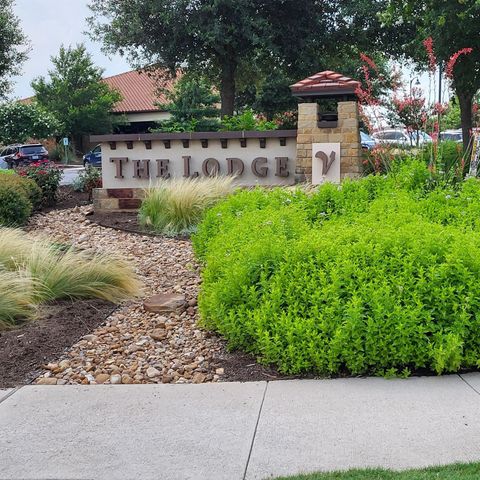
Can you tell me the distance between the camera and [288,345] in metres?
4.60

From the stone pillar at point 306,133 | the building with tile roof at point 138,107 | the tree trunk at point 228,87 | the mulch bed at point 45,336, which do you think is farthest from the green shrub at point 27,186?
the building with tile roof at point 138,107

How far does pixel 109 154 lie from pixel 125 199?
3.31 ft

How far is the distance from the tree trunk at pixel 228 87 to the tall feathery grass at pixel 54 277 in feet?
58.1

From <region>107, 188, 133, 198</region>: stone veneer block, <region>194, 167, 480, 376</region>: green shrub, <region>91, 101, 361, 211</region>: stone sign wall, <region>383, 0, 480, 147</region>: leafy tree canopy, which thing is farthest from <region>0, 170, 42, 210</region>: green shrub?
<region>383, 0, 480, 147</region>: leafy tree canopy

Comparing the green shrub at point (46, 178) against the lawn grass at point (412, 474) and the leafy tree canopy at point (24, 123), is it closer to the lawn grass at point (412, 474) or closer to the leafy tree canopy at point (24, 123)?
the lawn grass at point (412, 474)

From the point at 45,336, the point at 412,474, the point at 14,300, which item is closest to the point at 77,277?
the point at 14,300

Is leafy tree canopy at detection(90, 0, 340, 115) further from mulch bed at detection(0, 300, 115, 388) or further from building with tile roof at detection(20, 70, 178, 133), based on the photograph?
building with tile roof at detection(20, 70, 178, 133)

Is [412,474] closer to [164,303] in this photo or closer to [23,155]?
[164,303]

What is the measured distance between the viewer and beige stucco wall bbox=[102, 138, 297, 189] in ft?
40.3

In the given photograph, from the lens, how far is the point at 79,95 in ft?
145

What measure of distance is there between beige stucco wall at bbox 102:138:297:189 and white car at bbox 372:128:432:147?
108 inches

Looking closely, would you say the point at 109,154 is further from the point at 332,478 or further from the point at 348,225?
the point at 332,478

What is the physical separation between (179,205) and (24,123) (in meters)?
35.2

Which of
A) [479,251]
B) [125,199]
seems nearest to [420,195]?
[479,251]
